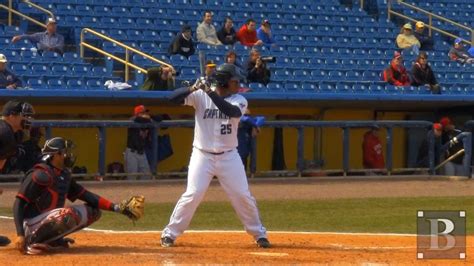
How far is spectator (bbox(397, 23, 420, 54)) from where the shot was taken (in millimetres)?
24453

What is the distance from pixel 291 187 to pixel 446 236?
6.94 m

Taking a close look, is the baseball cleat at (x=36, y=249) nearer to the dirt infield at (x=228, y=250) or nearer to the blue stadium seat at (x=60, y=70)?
the dirt infield at (x=228, y=250)

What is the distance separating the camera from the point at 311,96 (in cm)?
1980

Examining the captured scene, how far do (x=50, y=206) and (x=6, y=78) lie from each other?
8.61 m

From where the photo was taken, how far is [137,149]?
17.7 m

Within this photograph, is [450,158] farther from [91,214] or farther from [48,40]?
[91,214]

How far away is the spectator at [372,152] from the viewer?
1981 centimetres

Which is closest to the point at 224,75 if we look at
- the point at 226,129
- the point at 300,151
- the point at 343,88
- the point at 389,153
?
the point at 226,129

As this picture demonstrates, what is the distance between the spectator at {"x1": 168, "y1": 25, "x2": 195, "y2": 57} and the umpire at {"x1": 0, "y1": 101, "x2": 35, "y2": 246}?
1192 centimetres

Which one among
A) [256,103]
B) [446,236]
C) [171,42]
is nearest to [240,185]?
[446,236]

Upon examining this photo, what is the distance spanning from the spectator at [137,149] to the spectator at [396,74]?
→ 6.35 meters

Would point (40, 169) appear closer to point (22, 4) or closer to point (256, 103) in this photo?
point (256, 103)

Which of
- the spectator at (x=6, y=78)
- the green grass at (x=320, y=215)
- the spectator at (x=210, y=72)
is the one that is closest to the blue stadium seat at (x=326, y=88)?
the green grass at (x=320, y=215)

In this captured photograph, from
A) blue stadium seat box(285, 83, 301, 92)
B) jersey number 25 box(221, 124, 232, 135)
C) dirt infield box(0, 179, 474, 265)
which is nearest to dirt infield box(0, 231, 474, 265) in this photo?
dirt infield box(0, 179, 474, 265)
